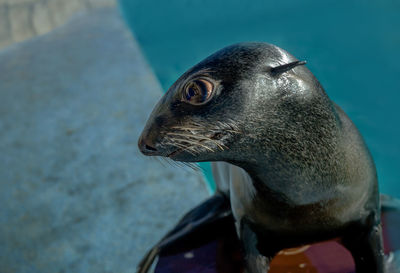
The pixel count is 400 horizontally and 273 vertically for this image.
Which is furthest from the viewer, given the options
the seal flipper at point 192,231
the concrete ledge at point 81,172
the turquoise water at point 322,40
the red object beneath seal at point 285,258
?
the turquoise water at point 322,40

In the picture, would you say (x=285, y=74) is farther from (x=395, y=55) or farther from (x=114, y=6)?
(x=114, y=6)

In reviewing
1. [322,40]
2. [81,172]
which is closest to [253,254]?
[81,172]

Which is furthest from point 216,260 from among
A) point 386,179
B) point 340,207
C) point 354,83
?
point 354,83

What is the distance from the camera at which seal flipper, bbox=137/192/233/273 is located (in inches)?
59.1

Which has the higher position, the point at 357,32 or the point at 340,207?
the point at 340,207

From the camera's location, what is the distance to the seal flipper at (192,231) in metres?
1.50

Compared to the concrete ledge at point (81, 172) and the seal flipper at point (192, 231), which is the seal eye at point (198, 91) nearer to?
the seal flipper at point (192, 231)

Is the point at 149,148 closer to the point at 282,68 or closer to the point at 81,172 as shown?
the point at 282,68

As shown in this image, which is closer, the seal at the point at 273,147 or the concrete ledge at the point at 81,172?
the seal at the point at 273,147

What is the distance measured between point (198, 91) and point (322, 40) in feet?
15.1

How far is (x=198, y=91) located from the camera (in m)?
0.94

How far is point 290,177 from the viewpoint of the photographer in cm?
106

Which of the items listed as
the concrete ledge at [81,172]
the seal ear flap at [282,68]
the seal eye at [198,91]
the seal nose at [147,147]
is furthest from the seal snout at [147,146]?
the concrete ledge at [81,172]

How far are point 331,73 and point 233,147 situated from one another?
399 cm
